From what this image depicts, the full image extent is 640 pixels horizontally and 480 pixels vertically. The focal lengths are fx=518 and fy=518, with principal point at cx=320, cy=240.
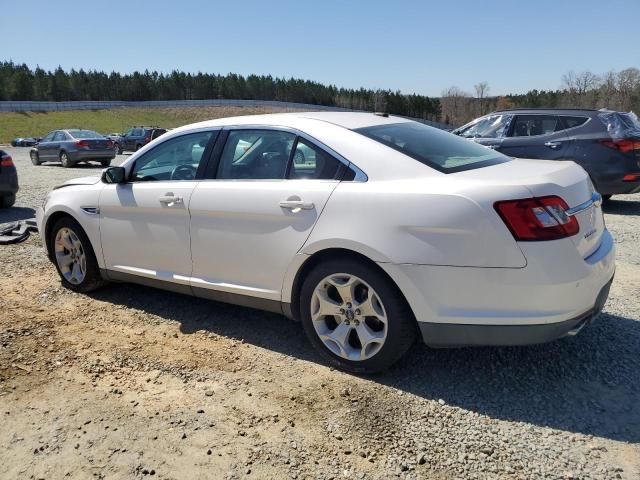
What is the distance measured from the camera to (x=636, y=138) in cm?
810

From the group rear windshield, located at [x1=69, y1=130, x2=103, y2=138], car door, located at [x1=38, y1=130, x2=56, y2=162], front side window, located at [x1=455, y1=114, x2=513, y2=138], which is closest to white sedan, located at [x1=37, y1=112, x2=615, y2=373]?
front side window, located at [x1=455, y1=114, x2=513, y2=138]

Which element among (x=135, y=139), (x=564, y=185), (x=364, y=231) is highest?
(x=564, y=185)

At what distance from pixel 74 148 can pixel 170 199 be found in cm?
1754

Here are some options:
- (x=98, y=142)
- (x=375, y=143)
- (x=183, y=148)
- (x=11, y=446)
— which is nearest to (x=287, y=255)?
(x=375, y=143)

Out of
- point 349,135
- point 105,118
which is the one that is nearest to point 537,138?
point 349,135

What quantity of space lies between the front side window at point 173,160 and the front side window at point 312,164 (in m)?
0.89

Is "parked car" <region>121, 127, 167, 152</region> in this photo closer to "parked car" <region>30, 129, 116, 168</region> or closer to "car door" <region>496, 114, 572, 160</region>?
"parked car" <region>30, 129, 116, 168</region>

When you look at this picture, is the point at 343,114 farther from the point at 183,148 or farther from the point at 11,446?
the point at 11,446

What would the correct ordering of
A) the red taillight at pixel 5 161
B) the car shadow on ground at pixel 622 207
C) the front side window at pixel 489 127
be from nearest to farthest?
the car shadow on ground at pixel 622 207, the red taillight at pixel 5 161, the front side window at pixel 489 127

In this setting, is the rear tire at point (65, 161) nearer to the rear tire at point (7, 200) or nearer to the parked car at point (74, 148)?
the parked car at point (74, 148)

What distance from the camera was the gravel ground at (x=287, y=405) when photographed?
2461 millimetres


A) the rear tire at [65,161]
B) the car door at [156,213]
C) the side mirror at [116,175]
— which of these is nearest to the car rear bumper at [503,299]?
the car door at [156,213]

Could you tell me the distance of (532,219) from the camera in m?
2.66

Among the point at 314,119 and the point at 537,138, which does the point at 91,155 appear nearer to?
the point at 537,138
